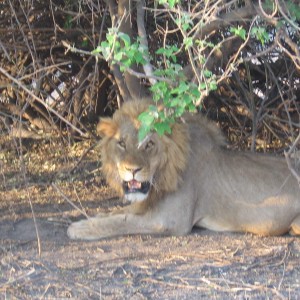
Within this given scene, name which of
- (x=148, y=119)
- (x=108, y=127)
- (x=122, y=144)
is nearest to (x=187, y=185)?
(x=122, y=144)

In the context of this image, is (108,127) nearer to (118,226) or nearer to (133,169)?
(133,169)

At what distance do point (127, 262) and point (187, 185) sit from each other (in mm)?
895

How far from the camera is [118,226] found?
4.93 metres

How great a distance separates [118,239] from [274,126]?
98.0 inches

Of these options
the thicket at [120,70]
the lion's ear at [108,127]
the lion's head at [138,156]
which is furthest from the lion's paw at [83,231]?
the thicket at [120,70]

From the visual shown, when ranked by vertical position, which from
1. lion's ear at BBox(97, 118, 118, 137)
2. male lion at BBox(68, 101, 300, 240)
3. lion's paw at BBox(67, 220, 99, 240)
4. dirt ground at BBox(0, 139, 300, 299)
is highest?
lion's ear at BBox(97, 118, 118, 137)

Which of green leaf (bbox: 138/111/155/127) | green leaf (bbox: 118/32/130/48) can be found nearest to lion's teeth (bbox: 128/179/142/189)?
green leaf (bbox: 138/111/155/127)

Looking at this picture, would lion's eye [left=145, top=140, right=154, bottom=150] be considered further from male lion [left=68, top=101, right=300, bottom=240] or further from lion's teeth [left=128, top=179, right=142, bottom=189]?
lion's teeth [left=128, top=179, right=142, bottom=189]

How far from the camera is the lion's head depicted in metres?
4.82

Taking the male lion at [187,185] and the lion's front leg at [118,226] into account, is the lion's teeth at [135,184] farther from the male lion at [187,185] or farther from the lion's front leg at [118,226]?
the lion's front leg at [118,226]

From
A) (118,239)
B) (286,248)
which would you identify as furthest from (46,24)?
(286,248)

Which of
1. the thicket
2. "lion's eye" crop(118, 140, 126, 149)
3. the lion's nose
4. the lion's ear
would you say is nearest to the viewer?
the lion's nose

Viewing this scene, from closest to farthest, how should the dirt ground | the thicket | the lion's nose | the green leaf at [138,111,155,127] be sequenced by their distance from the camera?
the green leaf at [138,111,155,127]
the dirt ground
the lion's nose
the thicket

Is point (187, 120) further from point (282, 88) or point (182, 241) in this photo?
point (282, 88)
